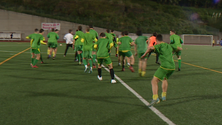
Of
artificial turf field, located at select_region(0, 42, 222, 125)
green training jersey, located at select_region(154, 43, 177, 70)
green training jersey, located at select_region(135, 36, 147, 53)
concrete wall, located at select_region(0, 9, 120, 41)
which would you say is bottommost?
artificial turf field, located at select_region(0, 42, 222, 125)

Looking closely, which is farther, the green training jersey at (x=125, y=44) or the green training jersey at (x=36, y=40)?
the green training jersey at (x=36, y=40)

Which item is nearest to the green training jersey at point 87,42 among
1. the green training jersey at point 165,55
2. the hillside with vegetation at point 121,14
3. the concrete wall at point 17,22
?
the green training jersey at point 165,55

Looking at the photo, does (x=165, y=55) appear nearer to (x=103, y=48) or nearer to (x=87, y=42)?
(x=103, y=48)

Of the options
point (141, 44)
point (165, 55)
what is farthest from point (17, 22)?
point (165, 55)

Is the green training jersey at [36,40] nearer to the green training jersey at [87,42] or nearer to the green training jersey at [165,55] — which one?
the green training jersey at [87,42]

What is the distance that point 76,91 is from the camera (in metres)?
7.11

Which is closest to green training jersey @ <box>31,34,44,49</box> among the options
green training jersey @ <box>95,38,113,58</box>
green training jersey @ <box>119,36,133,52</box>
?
green training jersey @ <box>119,36,133,52</box>

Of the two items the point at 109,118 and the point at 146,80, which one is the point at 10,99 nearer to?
the point at 109,118

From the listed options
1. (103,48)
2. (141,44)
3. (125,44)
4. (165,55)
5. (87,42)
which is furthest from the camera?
(125,44)

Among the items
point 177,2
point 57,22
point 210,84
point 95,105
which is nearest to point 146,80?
point 210,84

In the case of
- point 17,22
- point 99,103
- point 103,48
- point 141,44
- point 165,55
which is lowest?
point 99,103

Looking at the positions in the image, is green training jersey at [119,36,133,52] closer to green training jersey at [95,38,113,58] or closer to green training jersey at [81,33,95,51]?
green training jersey at [81,33,95,51]

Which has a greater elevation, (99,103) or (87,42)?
(87,42)

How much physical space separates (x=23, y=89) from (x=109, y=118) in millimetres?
3624
